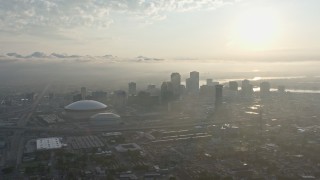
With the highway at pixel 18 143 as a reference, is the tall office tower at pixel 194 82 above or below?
above

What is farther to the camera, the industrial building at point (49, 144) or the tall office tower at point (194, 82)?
the tall office tower at point (194, 82)

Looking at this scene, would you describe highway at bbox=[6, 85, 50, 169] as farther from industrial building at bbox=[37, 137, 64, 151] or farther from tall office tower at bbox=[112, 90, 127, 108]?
tall office tower at bbox=[112, 90, 127, 108]

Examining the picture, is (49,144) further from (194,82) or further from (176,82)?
(194,82)

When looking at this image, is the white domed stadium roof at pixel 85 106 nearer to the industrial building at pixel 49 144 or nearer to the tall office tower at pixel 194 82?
the industrial building at pixel 49 144

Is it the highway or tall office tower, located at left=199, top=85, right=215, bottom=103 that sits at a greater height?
tall office tower, located at left=199, top=85, right=215, bottom=103

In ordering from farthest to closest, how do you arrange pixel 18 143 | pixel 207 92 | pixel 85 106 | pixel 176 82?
pixel 207 92 → pixel 176 82 → pixel 85 106 → pixel 18 143

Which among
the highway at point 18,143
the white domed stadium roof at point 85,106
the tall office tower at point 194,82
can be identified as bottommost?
the highway at point 18,143

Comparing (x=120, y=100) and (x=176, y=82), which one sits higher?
(x=176, y=82)

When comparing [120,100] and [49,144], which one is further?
[120,100]

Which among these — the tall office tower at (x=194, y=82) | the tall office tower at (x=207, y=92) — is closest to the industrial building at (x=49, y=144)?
the tall office tower at (x=207, y=92)

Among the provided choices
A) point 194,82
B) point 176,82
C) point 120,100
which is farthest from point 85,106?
point 194,82

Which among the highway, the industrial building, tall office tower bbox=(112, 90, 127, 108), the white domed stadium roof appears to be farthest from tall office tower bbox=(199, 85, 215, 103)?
the industrial building
